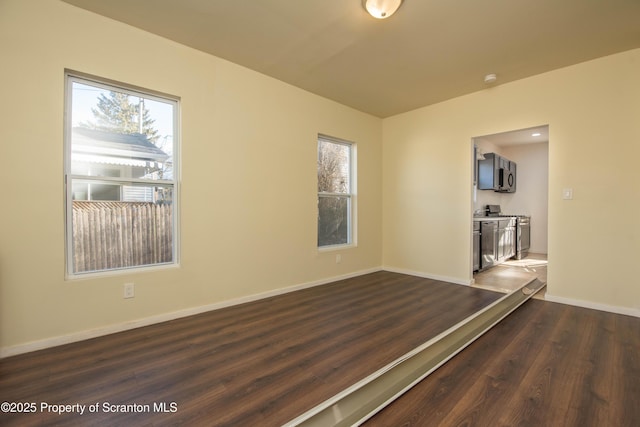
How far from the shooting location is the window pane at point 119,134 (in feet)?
7.88

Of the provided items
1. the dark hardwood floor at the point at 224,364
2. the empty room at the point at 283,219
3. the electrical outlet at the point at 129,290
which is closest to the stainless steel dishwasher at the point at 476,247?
the empty room at the point at 283,219

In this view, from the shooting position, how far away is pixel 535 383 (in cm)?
177

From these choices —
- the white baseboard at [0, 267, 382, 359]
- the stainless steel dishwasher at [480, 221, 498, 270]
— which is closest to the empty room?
the white baseboard at [0, 267, 382, 359]

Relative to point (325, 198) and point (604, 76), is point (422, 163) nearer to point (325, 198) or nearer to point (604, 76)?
point (325, 198)

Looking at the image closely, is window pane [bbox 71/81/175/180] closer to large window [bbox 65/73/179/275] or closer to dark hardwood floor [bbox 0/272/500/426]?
large window [bbox 65/73/179/275]

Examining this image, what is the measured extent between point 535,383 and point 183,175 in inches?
127

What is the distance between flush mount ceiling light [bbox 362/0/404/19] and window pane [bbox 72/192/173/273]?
2.44 metres

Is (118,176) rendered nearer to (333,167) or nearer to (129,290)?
(129,290)

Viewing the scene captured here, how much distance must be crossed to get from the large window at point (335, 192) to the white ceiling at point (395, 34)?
109 centimetres

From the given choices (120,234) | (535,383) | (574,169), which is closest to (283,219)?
(120,234)

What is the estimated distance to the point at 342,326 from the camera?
2607mm

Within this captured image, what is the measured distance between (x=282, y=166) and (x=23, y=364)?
110 inches

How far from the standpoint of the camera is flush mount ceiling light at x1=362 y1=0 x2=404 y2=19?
2.12 metres

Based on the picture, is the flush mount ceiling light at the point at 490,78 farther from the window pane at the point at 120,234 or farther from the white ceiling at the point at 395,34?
the window pane at the point at 120,234
